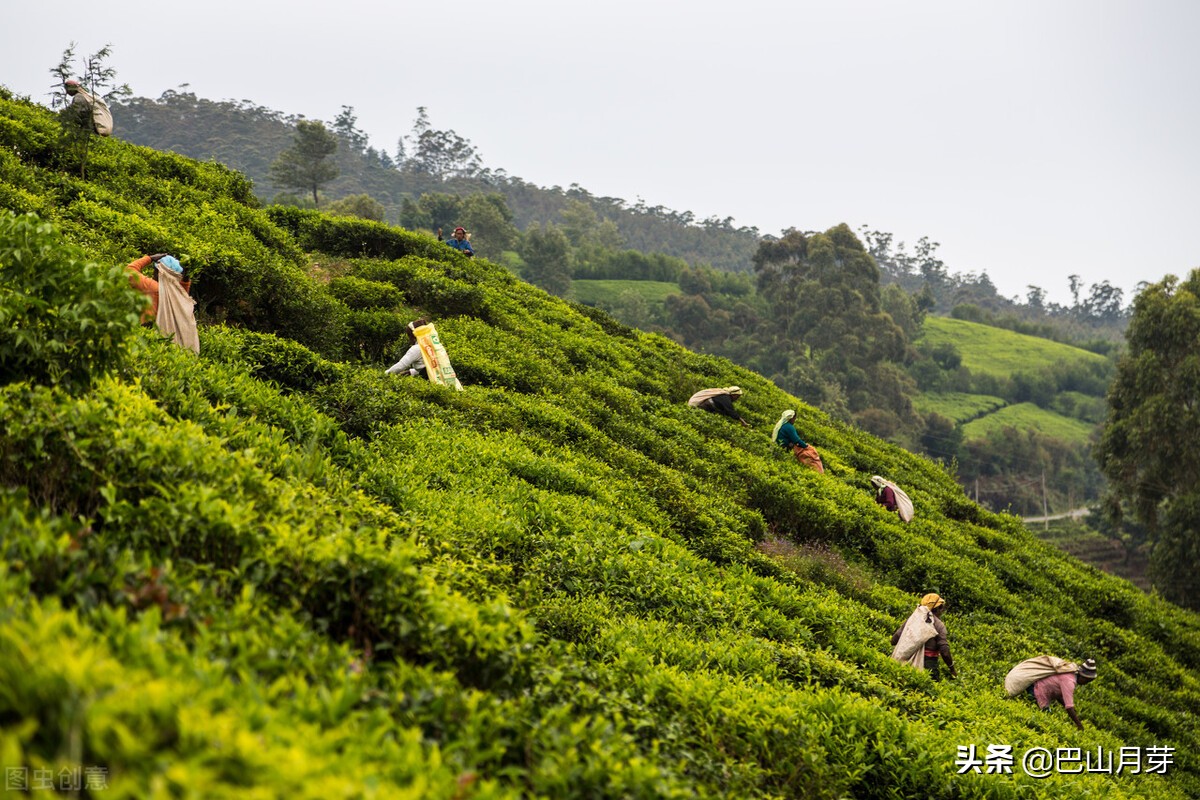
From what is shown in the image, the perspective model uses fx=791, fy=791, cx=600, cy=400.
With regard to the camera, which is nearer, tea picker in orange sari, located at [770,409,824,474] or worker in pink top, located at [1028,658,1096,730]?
worker in pink top, located at [1028,658,1096,730]

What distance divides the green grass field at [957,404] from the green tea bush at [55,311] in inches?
2824

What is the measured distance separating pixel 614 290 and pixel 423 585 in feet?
247

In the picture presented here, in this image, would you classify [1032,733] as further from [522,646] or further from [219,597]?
[219,597]

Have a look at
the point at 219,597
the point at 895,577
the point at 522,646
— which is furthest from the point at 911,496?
the point at 219,597

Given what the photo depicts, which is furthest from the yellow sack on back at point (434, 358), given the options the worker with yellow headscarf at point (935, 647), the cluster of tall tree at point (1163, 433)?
the cluster of tall tree at point (1163, 433)

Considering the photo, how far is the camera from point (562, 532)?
736 cm

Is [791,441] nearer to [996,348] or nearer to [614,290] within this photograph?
[614,290]

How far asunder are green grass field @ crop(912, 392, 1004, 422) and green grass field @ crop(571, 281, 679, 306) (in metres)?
26.0

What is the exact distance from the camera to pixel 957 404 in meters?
74.9

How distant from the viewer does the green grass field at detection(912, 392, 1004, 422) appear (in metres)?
72.2

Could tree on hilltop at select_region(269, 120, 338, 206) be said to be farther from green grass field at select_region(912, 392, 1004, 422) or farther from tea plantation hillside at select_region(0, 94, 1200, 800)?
tea plantation hillside at select_region(0, 94, 1200, 800)

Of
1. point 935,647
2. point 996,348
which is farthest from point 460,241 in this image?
point 996,348

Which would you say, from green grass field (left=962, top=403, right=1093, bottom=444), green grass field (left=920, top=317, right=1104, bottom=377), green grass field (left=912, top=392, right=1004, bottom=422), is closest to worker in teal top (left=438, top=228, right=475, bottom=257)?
green grass field (left=912, top=392, right=1004, bottom=422)

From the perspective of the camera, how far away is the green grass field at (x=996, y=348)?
8444 centimetres
